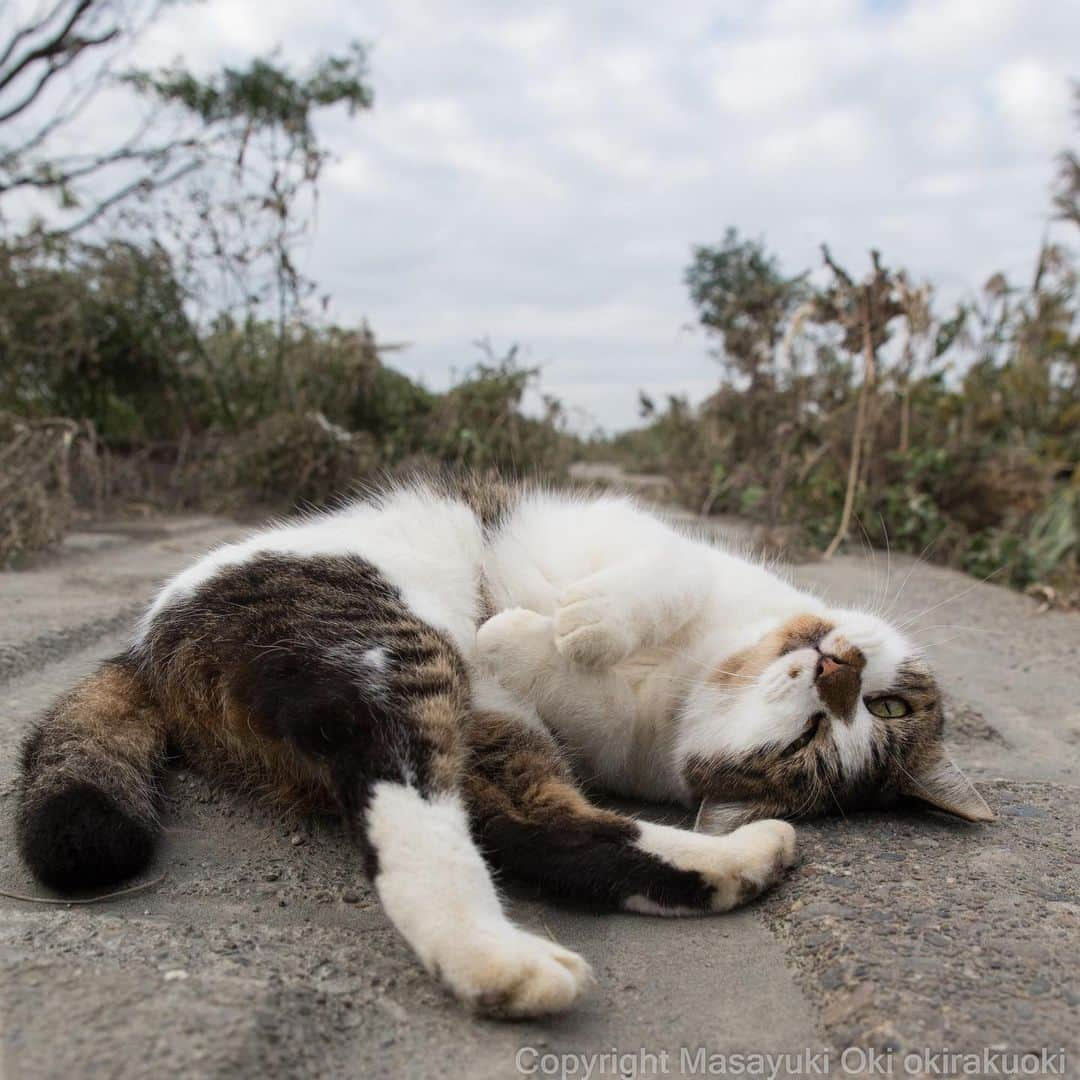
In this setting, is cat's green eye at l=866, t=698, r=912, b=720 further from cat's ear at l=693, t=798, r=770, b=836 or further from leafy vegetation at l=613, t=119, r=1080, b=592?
leafy vegetation at l=613, t=119, r=1080, b=592

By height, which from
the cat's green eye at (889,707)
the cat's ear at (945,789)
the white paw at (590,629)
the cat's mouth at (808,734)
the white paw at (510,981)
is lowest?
the white paw at (510,981)

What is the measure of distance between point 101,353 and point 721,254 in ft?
18.1

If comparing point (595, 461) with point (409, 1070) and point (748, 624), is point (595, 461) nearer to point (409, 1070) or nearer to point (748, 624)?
point (748, 624)

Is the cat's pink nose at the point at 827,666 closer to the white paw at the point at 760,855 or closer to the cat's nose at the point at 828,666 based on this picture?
the cat's nose at the point at 828,666

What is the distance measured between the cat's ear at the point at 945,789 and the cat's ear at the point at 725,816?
30 centimetres

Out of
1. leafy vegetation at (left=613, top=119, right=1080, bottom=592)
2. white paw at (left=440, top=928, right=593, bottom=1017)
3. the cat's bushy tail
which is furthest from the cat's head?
leafy vegetation at (left=613, top=119, right=1080, bottom=592)

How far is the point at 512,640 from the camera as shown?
1685 millimetres

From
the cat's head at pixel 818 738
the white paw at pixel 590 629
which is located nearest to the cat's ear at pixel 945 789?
the cat's head at pixel 818 738

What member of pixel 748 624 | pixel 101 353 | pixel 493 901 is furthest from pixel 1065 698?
pixel 101 353

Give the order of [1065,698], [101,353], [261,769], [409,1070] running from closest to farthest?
[409,1070], [261,769], [1065,698], [101,353]

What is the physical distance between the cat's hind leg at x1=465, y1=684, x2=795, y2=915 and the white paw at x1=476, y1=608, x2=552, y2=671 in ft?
0.55

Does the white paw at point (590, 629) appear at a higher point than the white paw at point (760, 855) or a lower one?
higher

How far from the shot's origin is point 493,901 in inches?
45.8

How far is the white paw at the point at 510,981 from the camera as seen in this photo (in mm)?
1005
